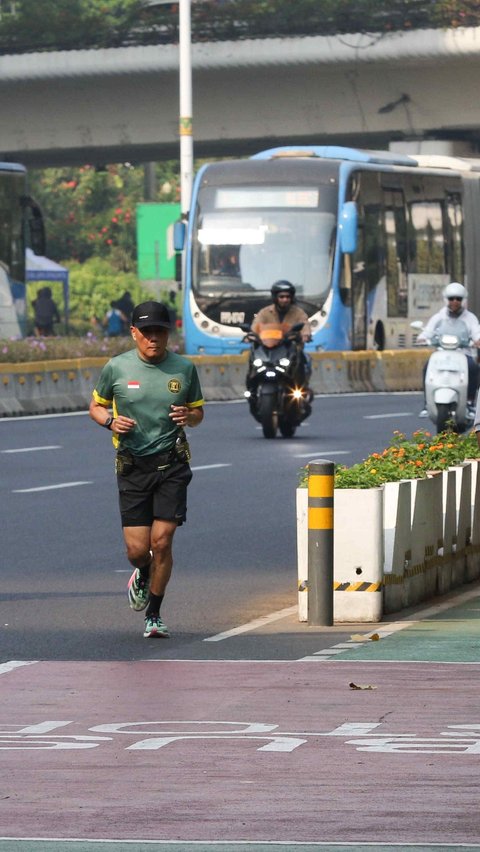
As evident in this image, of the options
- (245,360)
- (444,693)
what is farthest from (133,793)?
(245,360)

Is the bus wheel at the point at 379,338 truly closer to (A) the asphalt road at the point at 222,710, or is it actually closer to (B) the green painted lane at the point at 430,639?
(A) the asphalt road at the point at 222,710

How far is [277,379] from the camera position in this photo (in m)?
27.2

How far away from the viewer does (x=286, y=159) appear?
1639 inches

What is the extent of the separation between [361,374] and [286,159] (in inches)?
168

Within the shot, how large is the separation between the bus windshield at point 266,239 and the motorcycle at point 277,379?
43.5ft

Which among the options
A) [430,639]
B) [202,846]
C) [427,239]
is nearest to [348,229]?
[427,239]

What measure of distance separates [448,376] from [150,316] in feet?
44.4

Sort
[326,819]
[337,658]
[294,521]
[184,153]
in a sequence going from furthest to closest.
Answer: [184,153] → [294,521] → [337,658] → [326,819]

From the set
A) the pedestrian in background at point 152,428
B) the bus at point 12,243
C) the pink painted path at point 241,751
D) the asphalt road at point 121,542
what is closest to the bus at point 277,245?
the bus at point 12,243

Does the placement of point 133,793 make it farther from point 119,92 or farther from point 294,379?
point 119,92

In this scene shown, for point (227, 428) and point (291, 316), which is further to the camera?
point (227, 428)

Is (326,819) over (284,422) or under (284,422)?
over

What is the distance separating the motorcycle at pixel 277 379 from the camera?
27.1 meters

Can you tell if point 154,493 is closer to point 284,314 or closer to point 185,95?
point 284,314
